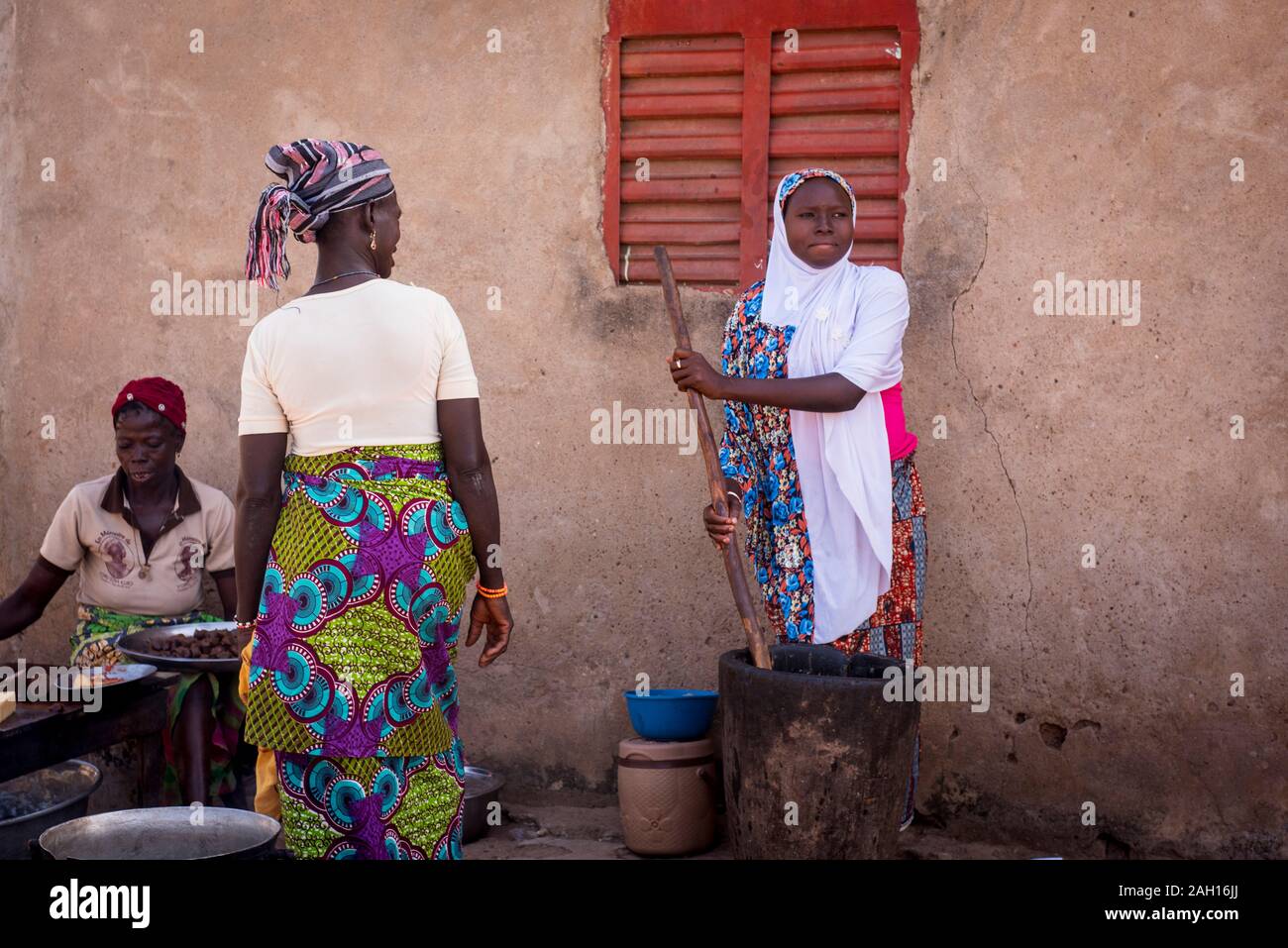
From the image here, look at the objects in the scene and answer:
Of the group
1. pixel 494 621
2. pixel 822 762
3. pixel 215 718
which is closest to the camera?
pixel 494 621

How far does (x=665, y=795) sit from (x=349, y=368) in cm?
208

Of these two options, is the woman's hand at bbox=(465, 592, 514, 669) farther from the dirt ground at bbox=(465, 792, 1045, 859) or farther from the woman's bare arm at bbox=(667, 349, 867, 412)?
the dirt ground at bbox=(465, 792, 1045, 859)

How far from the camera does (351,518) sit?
2.62 metres

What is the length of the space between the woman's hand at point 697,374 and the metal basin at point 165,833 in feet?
5.17

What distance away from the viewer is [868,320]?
11.9 ft

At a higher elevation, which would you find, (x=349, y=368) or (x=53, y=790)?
(x=349, y=368)

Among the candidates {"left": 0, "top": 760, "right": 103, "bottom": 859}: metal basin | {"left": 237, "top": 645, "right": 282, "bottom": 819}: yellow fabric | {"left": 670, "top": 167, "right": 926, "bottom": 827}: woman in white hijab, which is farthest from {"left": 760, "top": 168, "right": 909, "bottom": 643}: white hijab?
{"left": 0, "top": 760, "right": 103, "bottom": 859}: metal basin

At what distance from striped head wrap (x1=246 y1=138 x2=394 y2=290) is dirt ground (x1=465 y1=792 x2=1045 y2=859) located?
7.61 ft

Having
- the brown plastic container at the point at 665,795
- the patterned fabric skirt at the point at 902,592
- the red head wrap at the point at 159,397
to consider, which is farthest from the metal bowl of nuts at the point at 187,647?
the patterned fabric skirt at the point at 902,592

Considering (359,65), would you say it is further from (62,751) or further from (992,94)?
(62,751)

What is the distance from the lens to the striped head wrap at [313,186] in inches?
106

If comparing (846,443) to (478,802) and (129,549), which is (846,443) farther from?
(129,549)

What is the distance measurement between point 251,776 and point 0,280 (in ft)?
7.06

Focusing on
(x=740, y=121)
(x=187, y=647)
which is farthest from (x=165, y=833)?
(x=740, y=121)
